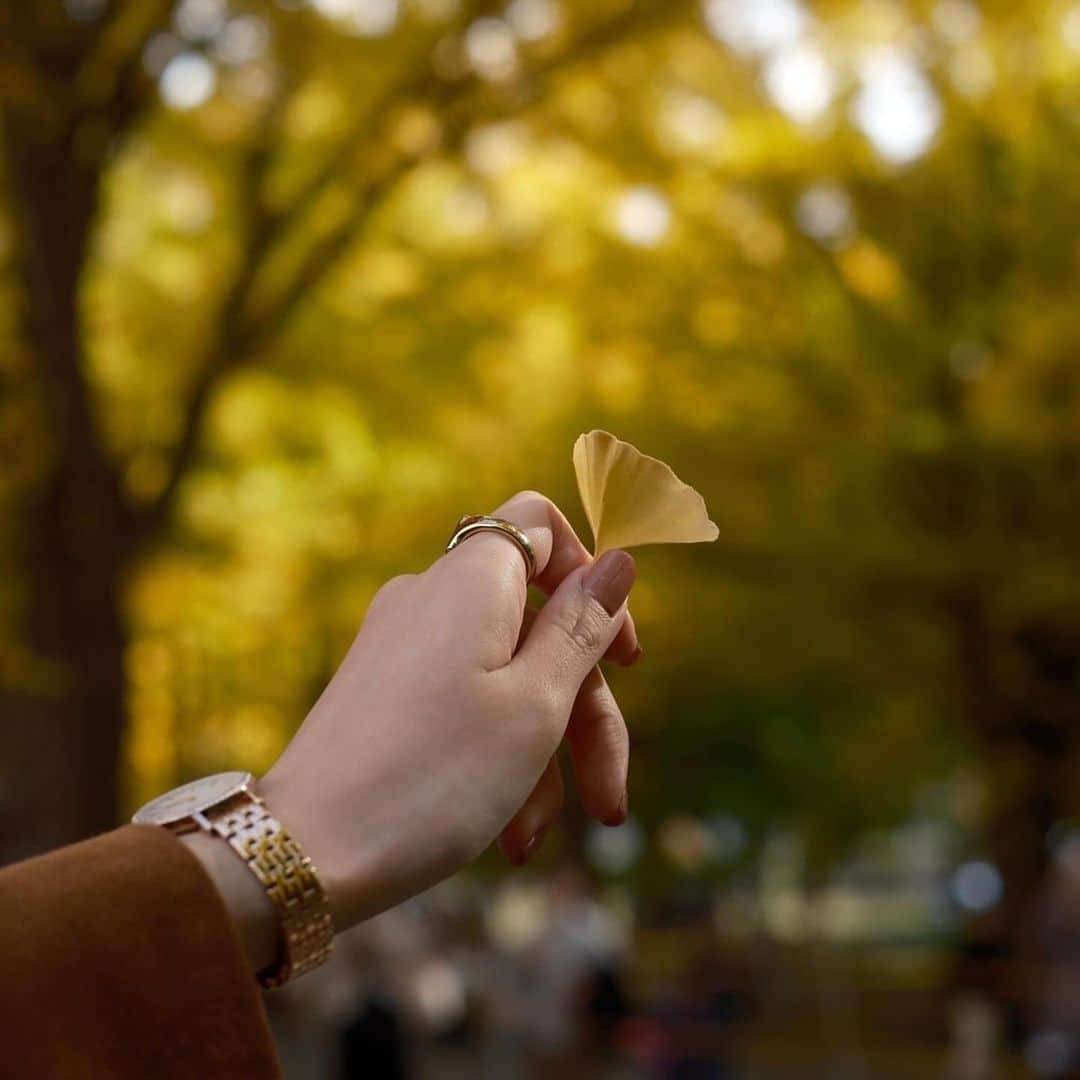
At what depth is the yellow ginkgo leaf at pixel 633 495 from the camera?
104 cm

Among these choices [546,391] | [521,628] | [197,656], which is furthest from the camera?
[197,656]

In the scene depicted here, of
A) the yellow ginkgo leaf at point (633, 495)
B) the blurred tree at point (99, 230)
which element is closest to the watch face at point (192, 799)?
the yellow ginkgo leaf at point (633, 495)

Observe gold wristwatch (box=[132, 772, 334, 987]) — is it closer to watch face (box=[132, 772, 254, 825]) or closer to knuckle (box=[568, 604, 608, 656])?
watch face (box=[132, 772, 254, 825])

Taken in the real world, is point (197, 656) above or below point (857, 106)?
below

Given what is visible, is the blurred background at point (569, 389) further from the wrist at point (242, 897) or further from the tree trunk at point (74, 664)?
the wrist at point (242, 897)

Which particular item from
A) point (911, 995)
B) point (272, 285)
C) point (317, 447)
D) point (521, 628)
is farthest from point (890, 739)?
point (521, 628)

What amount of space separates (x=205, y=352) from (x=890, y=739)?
8.07 metres

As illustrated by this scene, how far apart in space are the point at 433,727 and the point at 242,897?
124mm

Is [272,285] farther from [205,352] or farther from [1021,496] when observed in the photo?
[1021,496]

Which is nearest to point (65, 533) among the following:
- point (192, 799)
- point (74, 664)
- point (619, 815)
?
point (74, 664)

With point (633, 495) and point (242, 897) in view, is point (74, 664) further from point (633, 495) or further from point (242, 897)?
point (242, 897)

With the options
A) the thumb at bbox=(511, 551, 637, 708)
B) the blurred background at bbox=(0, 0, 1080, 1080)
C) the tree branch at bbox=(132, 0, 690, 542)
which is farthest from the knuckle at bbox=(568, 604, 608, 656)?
the tree branch at bbox=(132, 0, 690, 542)

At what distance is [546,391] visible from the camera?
42.0 feet

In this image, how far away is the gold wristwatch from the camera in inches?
34.7
